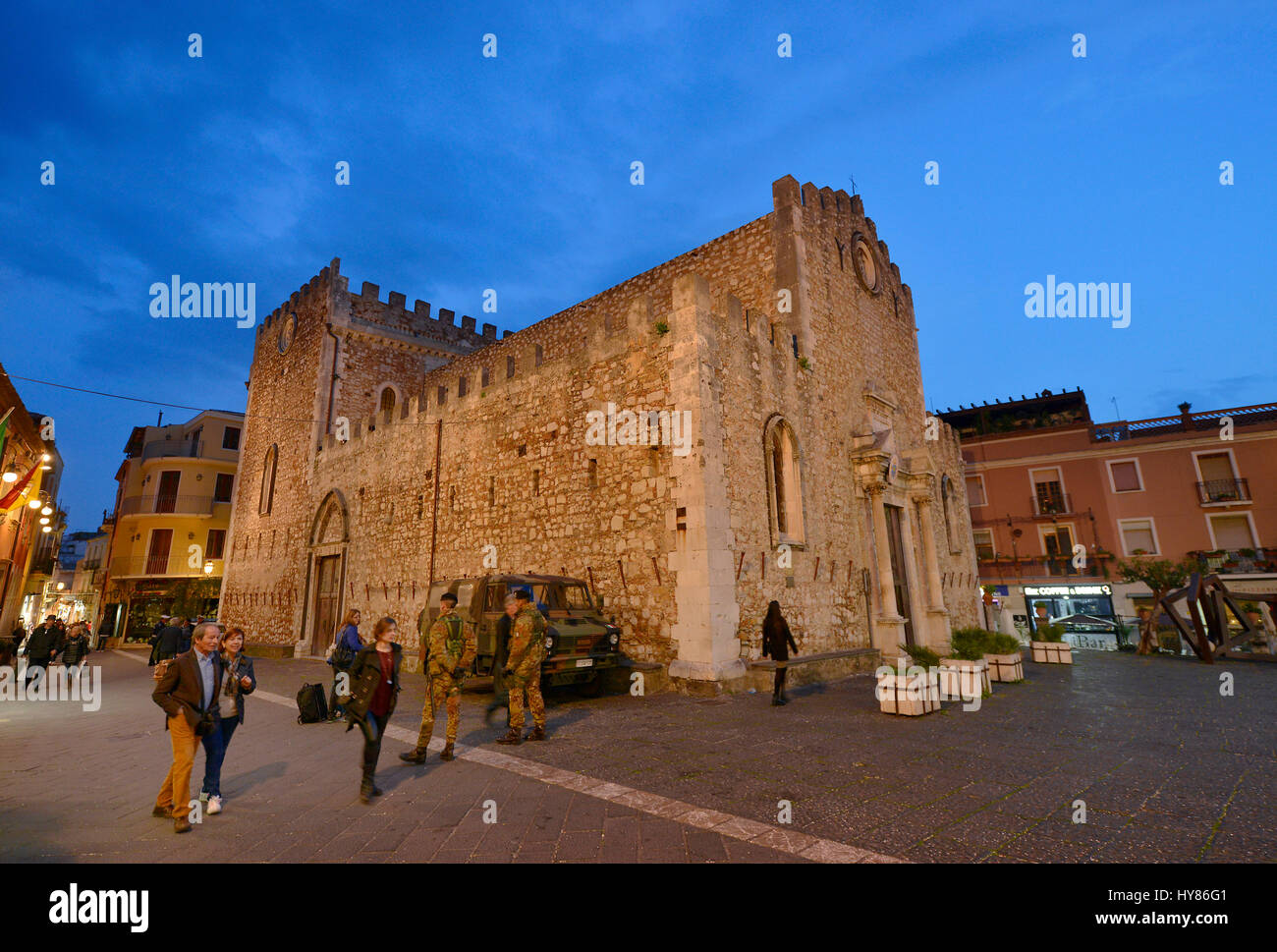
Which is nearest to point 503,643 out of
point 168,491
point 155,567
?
point 155,567

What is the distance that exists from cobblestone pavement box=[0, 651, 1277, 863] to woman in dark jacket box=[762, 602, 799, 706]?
30 centimetres

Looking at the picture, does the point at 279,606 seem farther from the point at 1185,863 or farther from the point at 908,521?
the point at 1185,863

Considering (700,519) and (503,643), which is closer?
(503,643)

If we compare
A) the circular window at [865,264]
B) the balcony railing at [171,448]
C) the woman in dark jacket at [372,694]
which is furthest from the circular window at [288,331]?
the woman in dark jacket at [372,694]

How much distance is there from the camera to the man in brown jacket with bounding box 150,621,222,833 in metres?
3.87

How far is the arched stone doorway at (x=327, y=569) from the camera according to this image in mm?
16516

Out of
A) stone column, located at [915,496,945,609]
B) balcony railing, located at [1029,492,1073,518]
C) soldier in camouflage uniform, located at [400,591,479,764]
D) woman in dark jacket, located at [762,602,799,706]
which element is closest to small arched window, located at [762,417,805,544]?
woman in dark jacket, located at [762,602,799,706]

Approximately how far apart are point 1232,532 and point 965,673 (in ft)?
78.8

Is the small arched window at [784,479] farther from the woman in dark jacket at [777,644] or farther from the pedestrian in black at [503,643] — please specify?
the pedestrian in black at [503,643]

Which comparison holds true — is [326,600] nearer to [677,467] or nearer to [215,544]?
[677,467]

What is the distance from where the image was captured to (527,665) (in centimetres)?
609

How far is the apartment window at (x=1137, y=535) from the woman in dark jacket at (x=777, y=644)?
24082 mm

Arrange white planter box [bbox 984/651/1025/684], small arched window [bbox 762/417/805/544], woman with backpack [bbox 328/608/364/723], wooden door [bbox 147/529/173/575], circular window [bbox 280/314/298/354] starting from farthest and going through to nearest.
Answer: wooden door [bbox 147/529/173/575], circular window [bbox 280/314/298/354], small arched window [bbox 762/417/805/544], white planter box [bbox 984/651/1025/684], woman with backpack [bbox 328/608/364/723]

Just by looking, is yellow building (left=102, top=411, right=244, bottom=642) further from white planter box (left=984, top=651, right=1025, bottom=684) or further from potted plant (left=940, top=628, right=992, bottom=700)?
white planter box (left=984, top=651, right=1025, bottom=684)
